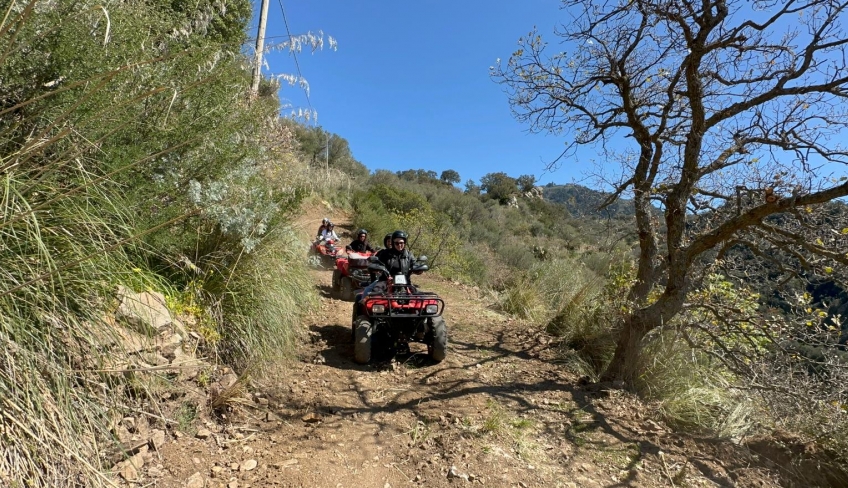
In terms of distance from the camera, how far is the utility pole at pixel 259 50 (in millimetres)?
7059

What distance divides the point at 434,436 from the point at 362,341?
4.69ft

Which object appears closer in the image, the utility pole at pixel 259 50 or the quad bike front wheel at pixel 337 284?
the utility pole at pixel 259 50

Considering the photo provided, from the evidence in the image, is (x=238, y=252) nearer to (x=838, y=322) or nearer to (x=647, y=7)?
(x=647, y=7)

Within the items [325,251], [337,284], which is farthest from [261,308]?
[325,251]

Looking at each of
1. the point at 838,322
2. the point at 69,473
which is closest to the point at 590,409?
the point at 838,322

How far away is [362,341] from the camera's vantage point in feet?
15.0

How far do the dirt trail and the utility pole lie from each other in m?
3.91

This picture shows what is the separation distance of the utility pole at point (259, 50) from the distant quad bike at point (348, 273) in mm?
2828

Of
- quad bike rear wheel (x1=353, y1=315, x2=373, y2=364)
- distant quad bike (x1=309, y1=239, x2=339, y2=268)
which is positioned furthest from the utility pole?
quad bike rear wheel (x1=353, y1=315, x2=373, y2=364)

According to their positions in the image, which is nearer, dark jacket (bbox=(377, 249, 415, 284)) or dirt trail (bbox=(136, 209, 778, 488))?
dirt trail (bbox=(136, 209, 778, 488))

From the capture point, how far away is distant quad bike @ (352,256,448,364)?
4.54m

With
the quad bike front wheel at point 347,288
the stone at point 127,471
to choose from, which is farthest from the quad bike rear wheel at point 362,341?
the quad bike front wheel at point 347,288

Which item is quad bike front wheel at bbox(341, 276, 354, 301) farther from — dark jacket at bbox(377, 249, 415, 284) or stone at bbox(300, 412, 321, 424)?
stone at bbox(300, 412, 321, 424)

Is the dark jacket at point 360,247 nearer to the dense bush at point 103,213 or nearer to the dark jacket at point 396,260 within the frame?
the dark jacket at point 396,260
